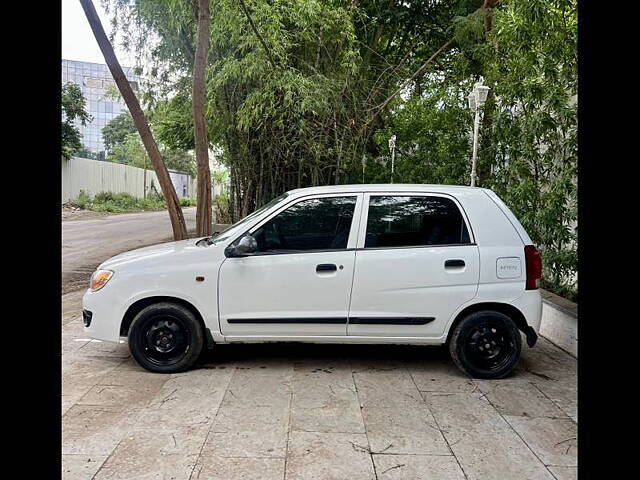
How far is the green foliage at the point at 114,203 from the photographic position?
28.5 metres

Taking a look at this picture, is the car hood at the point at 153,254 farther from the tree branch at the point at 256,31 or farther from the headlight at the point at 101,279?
the tree branch at the point at 256,31

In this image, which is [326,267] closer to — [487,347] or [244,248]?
[244,248]

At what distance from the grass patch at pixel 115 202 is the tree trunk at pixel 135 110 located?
64.1 feet

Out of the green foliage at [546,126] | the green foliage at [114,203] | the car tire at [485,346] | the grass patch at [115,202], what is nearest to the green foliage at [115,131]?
the grass patch at [115,202]

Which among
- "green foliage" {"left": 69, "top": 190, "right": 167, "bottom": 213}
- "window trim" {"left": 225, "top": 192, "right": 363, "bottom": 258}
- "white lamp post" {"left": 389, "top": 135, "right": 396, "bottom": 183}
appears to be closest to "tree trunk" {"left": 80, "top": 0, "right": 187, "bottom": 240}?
"window trim" {"left": 225, "top": 192, "right": 363, "bottom": 258}

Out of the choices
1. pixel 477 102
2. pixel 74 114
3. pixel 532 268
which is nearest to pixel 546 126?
pixel 532 268

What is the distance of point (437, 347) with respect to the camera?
571 cm

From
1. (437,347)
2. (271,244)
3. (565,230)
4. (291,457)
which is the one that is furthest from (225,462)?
(565,230)

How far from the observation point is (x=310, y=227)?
4.79 m

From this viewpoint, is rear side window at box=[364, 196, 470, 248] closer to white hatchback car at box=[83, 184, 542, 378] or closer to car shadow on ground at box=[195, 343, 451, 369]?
white hatchback car at box=[83, 184, 542, 378]

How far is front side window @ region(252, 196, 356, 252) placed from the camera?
15.5ft

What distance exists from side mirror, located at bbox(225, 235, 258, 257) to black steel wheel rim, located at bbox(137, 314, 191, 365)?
704 millimetres
